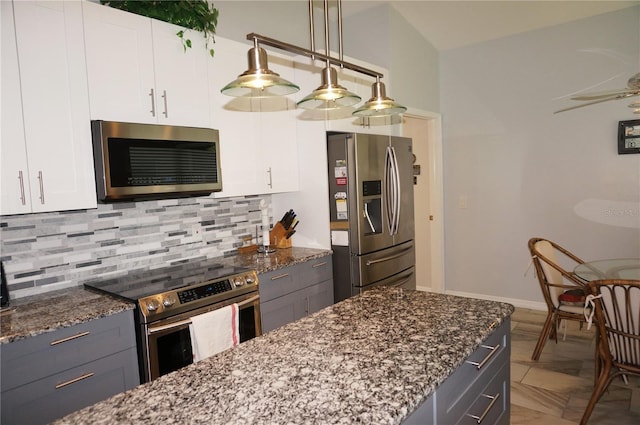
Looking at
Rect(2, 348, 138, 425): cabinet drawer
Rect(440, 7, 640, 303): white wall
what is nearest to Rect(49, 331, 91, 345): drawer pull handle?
Rect(2, 348, 138, 425): cabinet drawer

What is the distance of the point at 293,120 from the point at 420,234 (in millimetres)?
2297

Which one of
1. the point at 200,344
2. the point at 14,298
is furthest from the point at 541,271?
the point at 14,298

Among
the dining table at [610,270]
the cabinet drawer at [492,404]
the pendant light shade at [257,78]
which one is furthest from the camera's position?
the dining table at [610,270]

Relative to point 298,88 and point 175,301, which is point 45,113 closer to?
point 175,301

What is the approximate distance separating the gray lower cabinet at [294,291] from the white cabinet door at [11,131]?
52.4 inches

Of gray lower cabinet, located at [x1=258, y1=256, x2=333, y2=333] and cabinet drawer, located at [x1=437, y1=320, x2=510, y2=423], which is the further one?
gray lower cabinet, located at [x1=258, y1=256, x2=333, y2=333]

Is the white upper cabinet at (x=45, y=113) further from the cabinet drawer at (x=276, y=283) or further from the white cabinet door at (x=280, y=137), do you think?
the white cabinet door at (x=280, y=137)

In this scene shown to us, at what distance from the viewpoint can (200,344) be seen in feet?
7.33

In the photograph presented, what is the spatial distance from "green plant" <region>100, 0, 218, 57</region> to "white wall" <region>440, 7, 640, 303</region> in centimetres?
289

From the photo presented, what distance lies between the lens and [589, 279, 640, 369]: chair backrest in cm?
208

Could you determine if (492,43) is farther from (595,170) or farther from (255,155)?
(255,155)

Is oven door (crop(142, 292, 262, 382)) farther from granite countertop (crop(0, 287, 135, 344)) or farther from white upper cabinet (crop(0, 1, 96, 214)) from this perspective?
white upper cabinet (crop(0, 1, 96, 214))

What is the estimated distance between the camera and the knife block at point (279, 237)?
3.41 metres

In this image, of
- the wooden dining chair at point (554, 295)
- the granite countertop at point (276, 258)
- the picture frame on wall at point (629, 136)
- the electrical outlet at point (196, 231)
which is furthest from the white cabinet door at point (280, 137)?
the picture frame on wall at point (629, 136)
